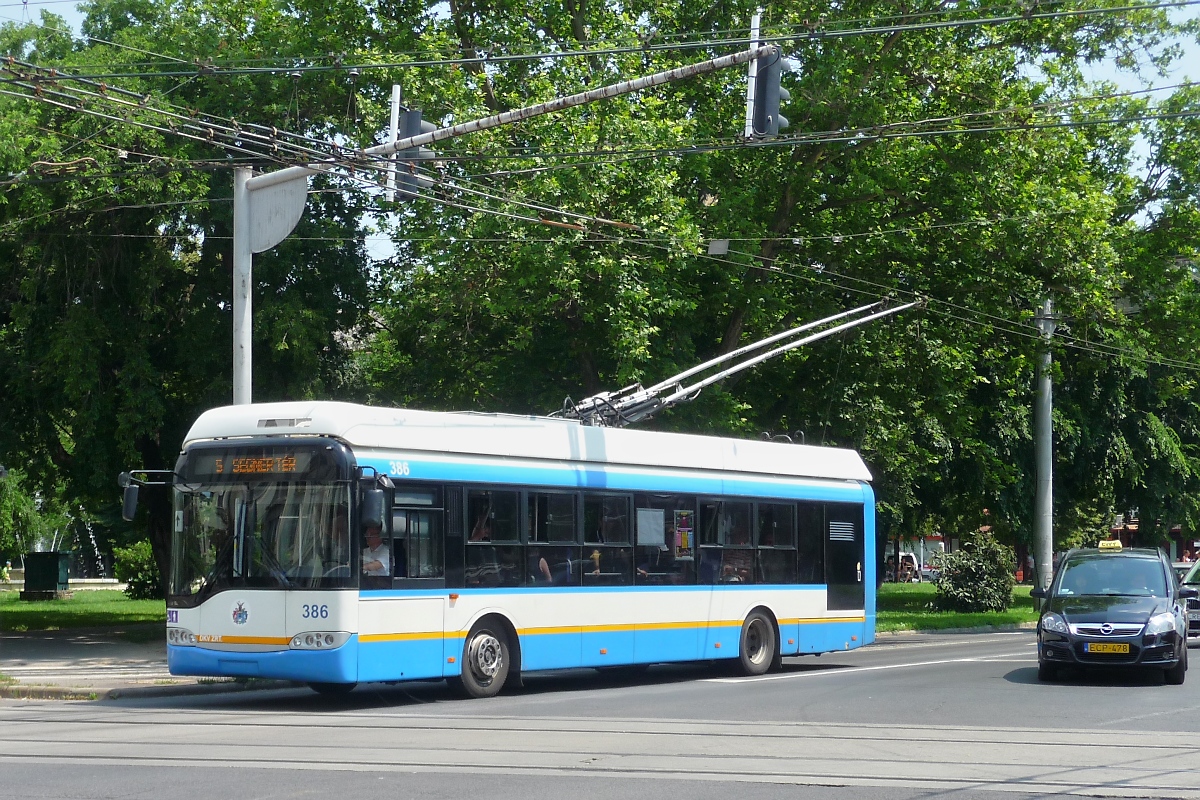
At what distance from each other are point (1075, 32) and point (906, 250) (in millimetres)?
→ 5214

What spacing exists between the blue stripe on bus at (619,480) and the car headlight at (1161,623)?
5.02m

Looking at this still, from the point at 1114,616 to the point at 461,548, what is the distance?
7.91m

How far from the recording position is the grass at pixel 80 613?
29.9m

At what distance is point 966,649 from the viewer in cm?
2592

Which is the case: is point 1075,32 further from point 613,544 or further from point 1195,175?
point 613,544

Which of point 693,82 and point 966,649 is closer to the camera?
point 966,649

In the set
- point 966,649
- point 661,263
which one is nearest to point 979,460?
point 966,649

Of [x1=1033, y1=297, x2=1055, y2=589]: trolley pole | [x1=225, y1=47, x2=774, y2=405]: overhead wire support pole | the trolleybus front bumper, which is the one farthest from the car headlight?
[x1=1033, y1=297, x2=1055, y2=589]: trolley pole

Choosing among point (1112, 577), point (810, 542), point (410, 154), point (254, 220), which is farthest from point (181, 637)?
point (1112, 577)

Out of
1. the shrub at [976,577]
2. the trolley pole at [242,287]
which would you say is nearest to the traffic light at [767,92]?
the trolley pole at [242,287]

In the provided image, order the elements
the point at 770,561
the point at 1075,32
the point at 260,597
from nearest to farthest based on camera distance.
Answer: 1. the point at 260,597
2. the point at 770,561
3. the point at 1075,32

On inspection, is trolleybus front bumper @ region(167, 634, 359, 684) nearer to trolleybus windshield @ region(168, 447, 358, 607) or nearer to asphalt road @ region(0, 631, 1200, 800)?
asphalt road @ region(0, 631, 1200, 800)

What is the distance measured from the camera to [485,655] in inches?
609

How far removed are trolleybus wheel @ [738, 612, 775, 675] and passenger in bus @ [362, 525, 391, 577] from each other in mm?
6431
